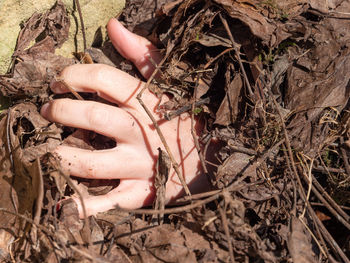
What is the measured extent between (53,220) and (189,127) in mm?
1190

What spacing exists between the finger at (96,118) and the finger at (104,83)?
0.12 metres

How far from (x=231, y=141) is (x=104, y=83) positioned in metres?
1.04

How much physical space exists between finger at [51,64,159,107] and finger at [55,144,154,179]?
1.25 feet

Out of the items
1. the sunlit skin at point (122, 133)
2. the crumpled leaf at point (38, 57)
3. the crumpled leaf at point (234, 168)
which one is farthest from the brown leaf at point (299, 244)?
the crumpled leaf at point (38, 57)

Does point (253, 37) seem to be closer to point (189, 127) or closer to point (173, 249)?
point (189, 127)

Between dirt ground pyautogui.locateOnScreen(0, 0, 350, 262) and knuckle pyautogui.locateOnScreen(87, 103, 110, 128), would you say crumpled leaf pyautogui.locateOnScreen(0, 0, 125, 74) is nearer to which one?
dirt ground pyautogui.locateOnScreen(0, 0, 350, 262)

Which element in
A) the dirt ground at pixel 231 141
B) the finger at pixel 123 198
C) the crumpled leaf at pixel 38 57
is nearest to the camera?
the dirt ground at pixel 231 141

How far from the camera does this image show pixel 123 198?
232cm

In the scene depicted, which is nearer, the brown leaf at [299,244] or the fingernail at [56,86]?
the brown leaf at [299,244]

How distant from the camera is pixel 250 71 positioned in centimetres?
236

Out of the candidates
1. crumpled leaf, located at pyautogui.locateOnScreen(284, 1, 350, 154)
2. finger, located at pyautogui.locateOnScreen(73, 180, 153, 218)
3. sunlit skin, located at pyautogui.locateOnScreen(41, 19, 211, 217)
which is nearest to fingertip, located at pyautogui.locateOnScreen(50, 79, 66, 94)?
sunlit skin, located at pyautogui.locateOnScreen(41, 19, 211, 217)

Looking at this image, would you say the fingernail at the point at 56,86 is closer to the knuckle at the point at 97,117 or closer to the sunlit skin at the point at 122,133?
the sunlit skin at the point at 122,133

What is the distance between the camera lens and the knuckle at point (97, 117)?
2.29 metres

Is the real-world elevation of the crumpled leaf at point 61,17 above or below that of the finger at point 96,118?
above
